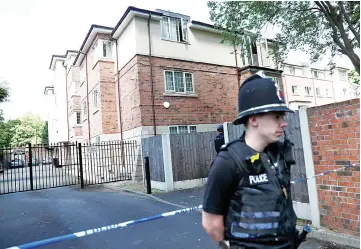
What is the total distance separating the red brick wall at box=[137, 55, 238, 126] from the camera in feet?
44.0

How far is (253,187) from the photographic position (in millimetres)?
1500

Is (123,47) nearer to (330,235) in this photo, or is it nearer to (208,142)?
(208,142)

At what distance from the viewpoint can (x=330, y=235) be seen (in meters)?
4.03

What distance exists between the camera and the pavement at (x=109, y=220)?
458 cm

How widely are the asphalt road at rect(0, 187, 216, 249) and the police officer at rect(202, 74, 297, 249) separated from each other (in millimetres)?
3067

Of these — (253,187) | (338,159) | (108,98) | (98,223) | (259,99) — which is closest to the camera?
(253,187)

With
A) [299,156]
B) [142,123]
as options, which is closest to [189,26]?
[142,123]

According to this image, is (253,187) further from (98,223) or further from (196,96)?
(196,96)

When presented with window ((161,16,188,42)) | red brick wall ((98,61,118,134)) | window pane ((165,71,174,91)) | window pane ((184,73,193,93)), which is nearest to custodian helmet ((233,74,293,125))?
window pane ((165,71,174,91))

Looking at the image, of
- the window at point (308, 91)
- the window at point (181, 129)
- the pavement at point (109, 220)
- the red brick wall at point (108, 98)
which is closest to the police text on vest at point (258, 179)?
the pavement at point (109, 220)

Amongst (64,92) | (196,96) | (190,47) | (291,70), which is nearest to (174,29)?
(190,47)

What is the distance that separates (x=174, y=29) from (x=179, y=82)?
311 cm

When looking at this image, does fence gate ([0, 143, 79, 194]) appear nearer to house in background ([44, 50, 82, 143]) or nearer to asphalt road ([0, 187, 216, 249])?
asphalt road ([0, 187, 216, 249])

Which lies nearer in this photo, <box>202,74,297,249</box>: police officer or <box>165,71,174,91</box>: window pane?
<box>202,74,297,249</box>: police officer
